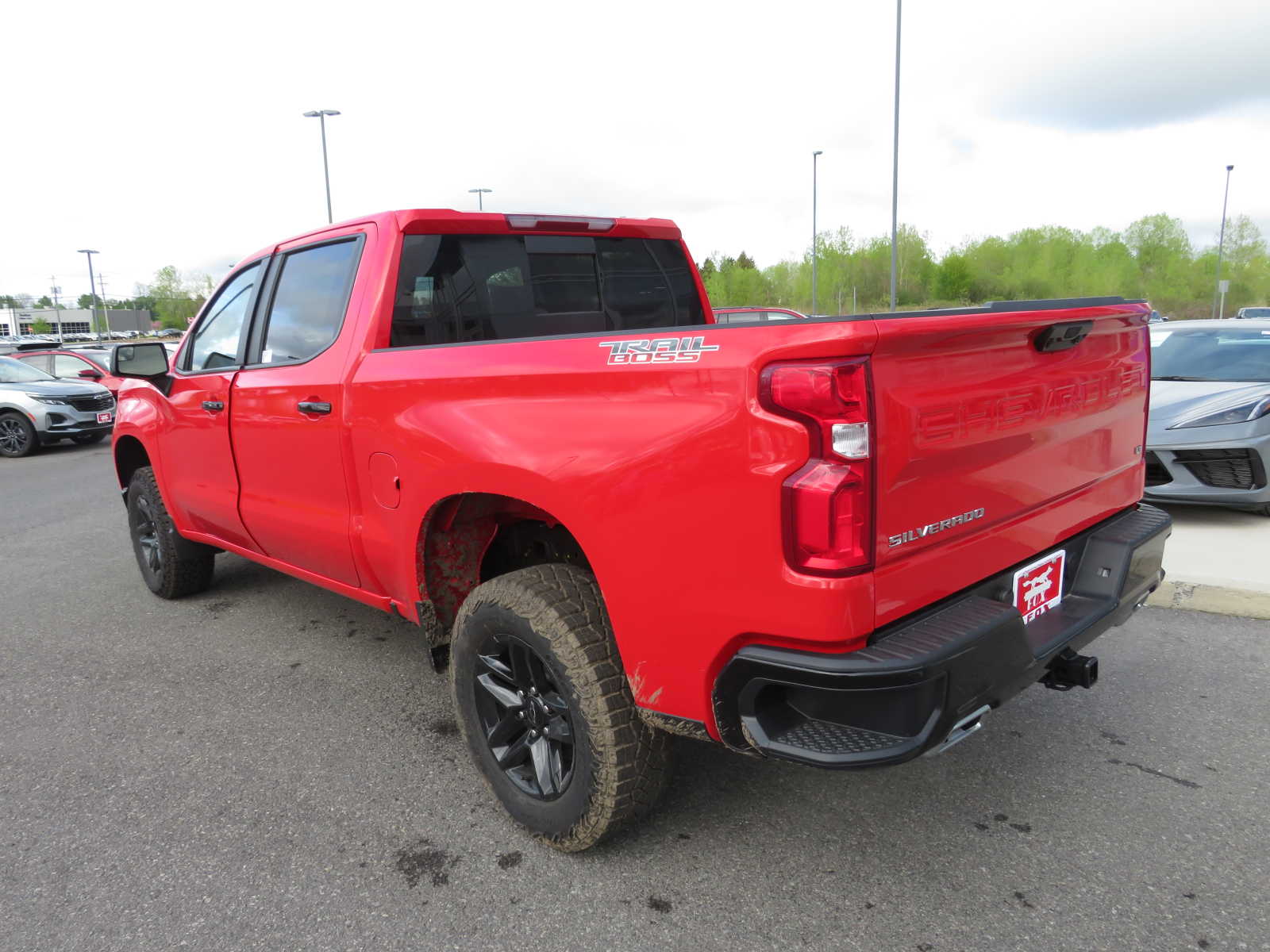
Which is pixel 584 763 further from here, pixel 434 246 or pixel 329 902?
pixel 434 246

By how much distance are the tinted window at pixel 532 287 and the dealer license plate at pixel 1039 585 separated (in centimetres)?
187

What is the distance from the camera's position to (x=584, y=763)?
242cm

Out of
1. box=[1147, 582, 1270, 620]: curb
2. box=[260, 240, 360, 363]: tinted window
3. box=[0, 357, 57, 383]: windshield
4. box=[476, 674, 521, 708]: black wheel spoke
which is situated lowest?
box=[1147, 582, 1270, 620]: curb

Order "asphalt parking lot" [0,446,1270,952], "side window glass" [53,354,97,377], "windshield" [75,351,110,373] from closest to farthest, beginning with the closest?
"asphalt parking lot" [0,446,1270,952], "side window glass" [53,354,97,377], "windshield" [75,351,110,373]

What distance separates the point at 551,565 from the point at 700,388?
0.86 meters

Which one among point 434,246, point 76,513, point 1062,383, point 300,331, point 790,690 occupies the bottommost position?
point 76,513

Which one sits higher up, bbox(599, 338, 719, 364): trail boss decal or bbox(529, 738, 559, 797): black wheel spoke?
bbox(599, 338, 719, 364): trail boss decal

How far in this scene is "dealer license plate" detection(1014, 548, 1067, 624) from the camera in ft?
7.91

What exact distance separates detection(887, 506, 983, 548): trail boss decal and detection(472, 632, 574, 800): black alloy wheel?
41.4 inches

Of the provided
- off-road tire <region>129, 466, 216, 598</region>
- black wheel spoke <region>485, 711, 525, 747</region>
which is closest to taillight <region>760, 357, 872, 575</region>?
black wheel spoke <region>485, 711, 525, 747</region>

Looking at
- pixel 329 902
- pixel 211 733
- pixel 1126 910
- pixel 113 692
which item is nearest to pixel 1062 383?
pixel 1126 910

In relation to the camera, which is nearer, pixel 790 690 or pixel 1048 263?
pixel 790 690

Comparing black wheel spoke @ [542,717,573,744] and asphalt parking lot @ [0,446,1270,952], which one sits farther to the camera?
black wheel spoke @ [542,717,573,744]

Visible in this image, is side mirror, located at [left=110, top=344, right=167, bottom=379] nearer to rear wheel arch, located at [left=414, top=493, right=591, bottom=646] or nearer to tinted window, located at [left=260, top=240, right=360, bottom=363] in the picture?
tinted window, located at [left=260, top=240, right=360, bottom=363]
